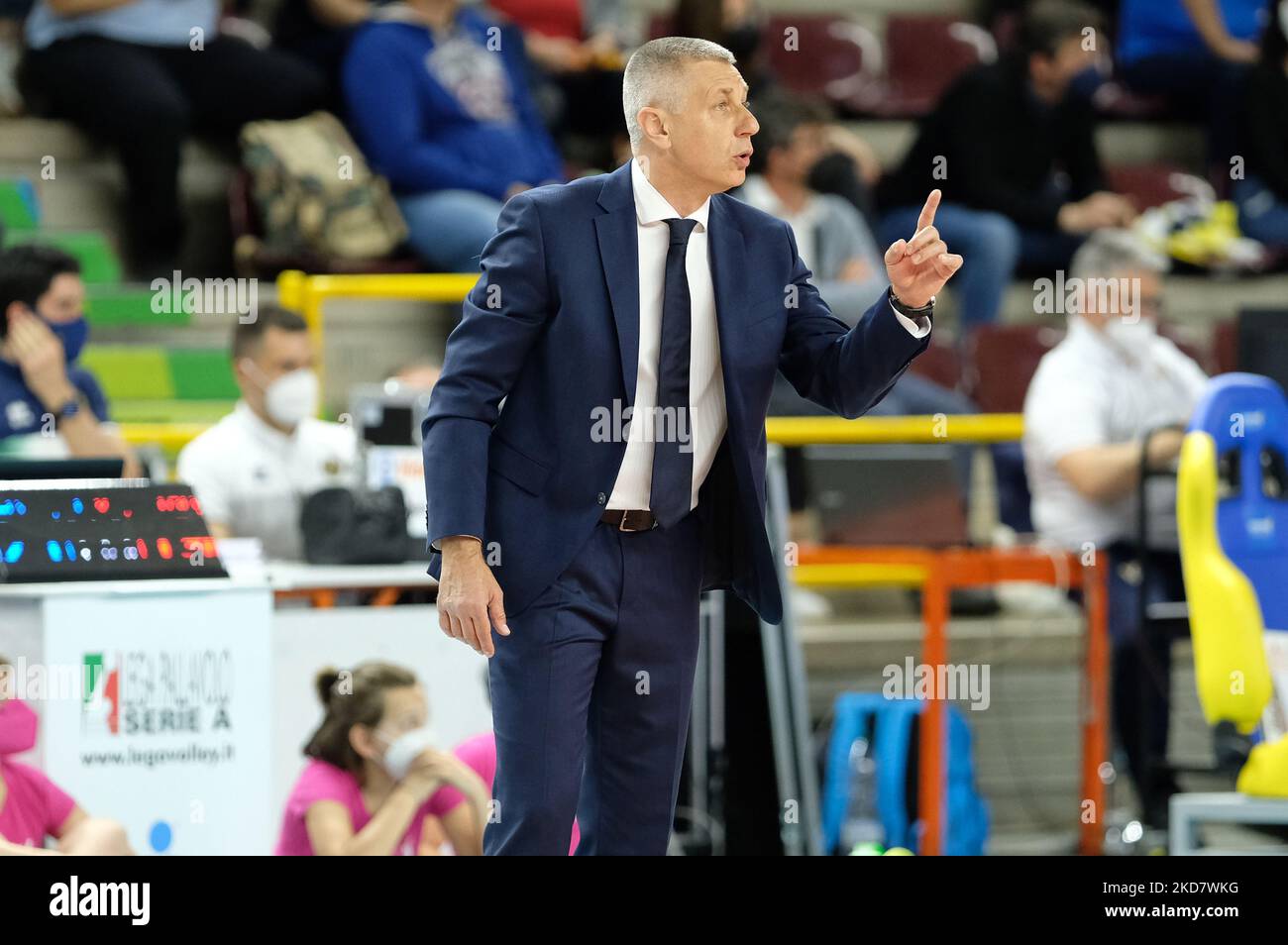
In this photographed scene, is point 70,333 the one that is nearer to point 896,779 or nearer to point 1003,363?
point 896,779

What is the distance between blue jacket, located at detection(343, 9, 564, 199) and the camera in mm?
6871

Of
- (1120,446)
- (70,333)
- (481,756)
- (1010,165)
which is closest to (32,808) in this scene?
(481,756)

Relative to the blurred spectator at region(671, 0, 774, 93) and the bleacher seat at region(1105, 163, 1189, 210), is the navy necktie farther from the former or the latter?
the bleacher seat at region(1105, 163, 1189, 210)

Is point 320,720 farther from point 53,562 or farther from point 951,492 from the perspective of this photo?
point 951,492

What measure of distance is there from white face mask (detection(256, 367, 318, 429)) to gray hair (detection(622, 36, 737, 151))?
2645 mm

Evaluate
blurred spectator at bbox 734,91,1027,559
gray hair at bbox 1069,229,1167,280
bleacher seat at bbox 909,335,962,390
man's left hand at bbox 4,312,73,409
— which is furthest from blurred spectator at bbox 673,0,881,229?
man's left hand at bbox 4,312,73,409

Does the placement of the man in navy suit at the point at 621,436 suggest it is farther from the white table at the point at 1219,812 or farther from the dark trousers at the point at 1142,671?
the dark trousers at the point at 1142,671

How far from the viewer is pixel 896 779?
5770 millimetres

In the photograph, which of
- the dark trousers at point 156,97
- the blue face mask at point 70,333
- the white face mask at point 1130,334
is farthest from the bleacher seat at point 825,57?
the blue face mask at point 70,333

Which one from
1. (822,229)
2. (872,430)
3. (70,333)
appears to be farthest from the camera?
(822,229)

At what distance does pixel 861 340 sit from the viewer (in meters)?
3.01

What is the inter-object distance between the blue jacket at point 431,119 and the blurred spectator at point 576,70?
531 mm

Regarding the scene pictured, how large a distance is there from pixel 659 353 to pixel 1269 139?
5953 mm

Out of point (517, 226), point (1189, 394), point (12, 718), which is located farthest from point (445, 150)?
point (517, 226)
